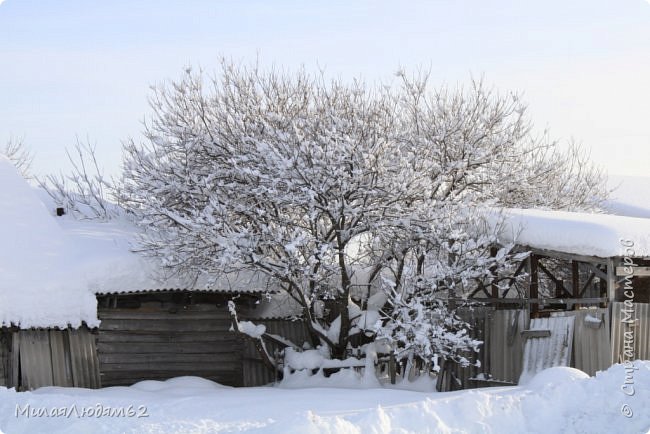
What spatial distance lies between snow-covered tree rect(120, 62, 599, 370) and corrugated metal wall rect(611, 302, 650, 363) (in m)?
2.61

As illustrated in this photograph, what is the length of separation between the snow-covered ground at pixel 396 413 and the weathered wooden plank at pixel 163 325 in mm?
4633

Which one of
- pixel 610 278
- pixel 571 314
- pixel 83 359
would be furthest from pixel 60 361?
pixel 610 278

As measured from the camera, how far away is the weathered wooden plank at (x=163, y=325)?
1980 centimetres

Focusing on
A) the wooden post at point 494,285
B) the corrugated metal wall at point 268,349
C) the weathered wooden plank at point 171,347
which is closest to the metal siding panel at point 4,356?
the weathered wooden plank at point 171,347

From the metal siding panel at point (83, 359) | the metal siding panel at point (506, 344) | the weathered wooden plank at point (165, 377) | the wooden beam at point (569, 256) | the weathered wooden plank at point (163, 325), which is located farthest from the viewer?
the weathered wooden plank at point (163, 325)

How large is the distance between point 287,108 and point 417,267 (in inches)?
187

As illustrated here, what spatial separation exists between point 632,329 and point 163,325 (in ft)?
33.7

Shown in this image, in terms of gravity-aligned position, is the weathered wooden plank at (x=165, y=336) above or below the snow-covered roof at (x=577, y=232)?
below

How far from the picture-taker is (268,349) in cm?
2119

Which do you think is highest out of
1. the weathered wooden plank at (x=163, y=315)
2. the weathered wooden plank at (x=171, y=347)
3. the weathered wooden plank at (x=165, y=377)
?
the weathered wooden plank at (x=163, y=315)

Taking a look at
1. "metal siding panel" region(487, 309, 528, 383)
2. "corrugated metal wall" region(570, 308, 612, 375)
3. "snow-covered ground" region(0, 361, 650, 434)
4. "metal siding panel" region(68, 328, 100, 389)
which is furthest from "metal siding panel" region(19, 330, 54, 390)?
"corrugated metal wall" region(570, 308, 612, 375)

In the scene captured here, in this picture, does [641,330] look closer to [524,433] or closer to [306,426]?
[524,433]

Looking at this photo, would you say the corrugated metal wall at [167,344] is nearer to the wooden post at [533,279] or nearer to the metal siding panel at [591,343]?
the wooden post at [533,279]

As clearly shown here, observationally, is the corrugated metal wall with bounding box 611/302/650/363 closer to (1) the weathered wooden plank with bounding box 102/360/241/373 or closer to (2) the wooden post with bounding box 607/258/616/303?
(2) the wooden post with bounding box 607/258/616/303
